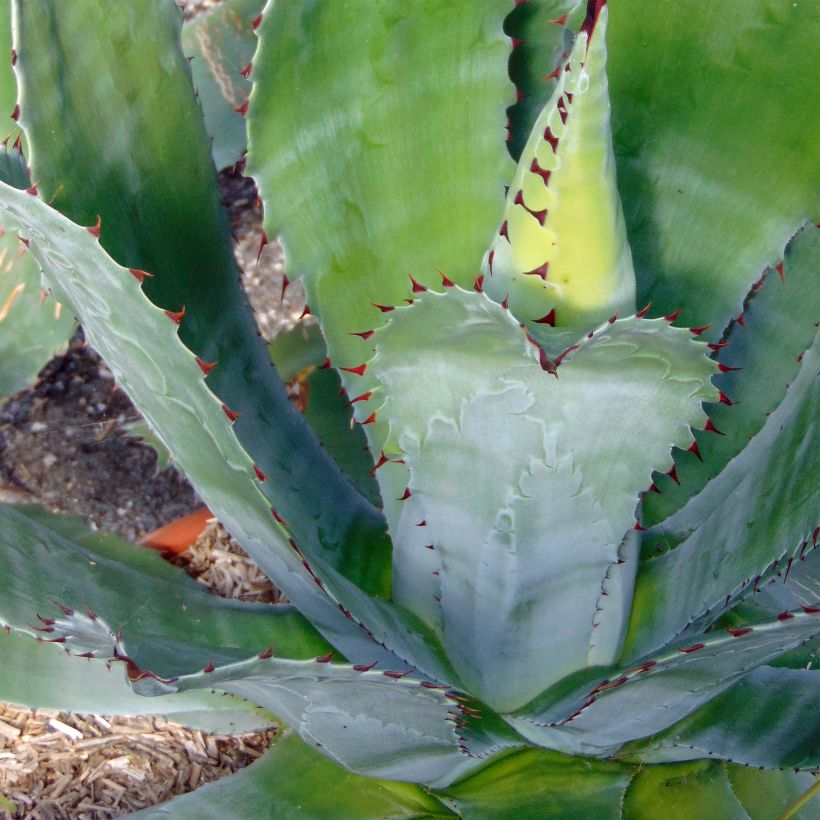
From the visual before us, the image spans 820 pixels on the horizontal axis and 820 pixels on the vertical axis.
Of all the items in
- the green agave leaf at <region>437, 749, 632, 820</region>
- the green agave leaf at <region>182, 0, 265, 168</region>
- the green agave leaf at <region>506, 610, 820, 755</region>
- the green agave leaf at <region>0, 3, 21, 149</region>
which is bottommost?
the green agave leaf at <region>437, 749, 632, 820</region>

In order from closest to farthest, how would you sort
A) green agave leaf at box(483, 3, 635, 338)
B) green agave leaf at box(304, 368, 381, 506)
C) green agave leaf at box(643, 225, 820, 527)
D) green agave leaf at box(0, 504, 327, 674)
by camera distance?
green agave leaf at box(483, 3, 635, 338)
green agave leaf at box(0, 504, 327, 674)
green agave leaf at box(643, 225, 820, 527)
green agave leaf at box(304, 368, 381, 506)

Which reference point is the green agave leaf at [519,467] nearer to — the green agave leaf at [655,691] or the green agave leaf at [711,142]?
the green agave leaf at [655,691]

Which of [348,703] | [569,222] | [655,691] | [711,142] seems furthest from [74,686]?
[711,142]

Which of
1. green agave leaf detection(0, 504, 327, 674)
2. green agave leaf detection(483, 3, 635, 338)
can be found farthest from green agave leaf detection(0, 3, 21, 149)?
green agave leaf detection(483, 3, 635, 338)

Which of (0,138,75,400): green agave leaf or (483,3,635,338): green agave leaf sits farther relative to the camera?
(0,138,75,400): green agave leaf

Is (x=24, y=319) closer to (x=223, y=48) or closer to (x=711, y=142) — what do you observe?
(x=223, y=48)

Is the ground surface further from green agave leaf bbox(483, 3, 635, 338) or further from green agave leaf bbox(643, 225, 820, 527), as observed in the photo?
green agave leaf bbox(483, 3, 635, 338)

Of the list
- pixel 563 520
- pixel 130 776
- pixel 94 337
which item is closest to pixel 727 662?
pixel 563 520
